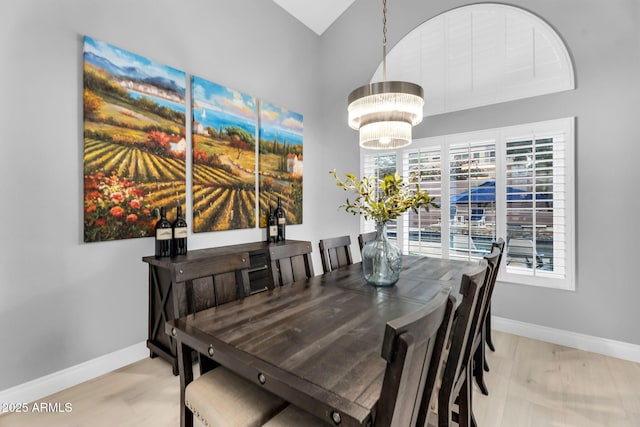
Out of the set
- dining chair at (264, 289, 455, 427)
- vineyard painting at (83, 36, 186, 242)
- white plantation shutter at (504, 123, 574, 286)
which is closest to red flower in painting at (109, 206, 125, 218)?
vineyard painting at (83, 36, 186, 242)

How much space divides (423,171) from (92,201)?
3335mm

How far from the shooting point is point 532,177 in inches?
114

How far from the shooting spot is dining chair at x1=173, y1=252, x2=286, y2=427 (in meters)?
1.14

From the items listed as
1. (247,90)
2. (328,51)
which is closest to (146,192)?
(247,90)

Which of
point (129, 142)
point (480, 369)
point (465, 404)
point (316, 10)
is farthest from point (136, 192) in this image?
point (316, 10)

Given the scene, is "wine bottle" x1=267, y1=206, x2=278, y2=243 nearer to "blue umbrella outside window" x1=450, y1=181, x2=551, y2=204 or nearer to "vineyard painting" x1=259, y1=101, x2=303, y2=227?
"vineyard painting" x1=259, y1=101, x2=303, y2=227

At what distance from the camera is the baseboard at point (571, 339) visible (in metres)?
2.53

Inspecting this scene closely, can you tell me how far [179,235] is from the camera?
2537mm

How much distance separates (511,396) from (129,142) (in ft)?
11.5

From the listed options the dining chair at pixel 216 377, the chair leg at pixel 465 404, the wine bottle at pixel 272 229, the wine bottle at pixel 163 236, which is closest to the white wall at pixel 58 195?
the wine bottle at pixel 163 236

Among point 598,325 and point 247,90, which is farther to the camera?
point 247,90

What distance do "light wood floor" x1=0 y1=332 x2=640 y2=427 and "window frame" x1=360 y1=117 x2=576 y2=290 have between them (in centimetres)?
72

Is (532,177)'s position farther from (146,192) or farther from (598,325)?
(146,192)

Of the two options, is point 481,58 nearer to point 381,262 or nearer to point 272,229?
point 381,262
